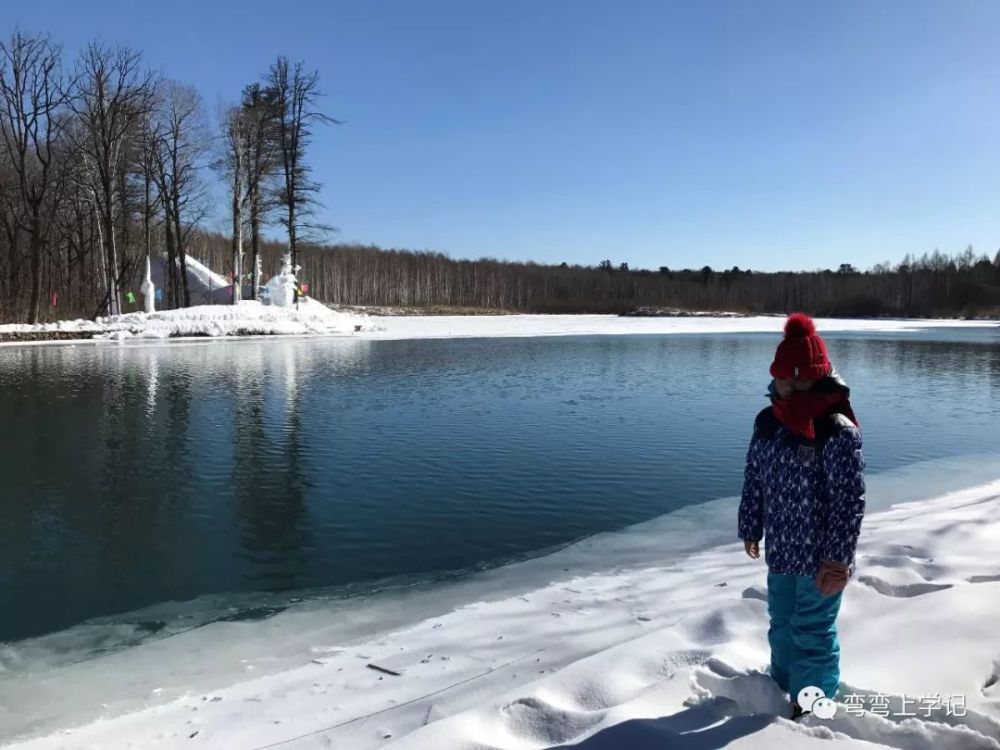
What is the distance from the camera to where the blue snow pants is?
3021mm

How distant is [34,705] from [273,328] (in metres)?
30.1

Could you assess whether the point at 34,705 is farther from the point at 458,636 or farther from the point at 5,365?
the point at 5,365

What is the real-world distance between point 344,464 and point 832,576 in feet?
22.4

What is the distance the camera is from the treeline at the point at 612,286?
300ft

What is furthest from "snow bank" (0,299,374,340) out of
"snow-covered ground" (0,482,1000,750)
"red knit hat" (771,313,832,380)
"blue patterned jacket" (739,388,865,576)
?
"red knit hat" (771,313,832,380)

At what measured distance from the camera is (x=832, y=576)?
3018mm

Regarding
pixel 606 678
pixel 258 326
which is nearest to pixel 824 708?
pixel 606 678

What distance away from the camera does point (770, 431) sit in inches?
129

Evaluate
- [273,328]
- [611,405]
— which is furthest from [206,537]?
[273,328]

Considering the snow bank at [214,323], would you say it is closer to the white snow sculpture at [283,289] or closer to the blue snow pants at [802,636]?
the white snow sculpture at [283,289]

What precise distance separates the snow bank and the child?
29513mm

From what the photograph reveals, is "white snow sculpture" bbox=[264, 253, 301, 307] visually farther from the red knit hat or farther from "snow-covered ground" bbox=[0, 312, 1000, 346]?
the red knit hat

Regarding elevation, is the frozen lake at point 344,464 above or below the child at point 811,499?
below

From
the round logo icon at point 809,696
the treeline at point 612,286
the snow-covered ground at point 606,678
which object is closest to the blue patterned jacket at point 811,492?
the round logo icon at point 809,696
